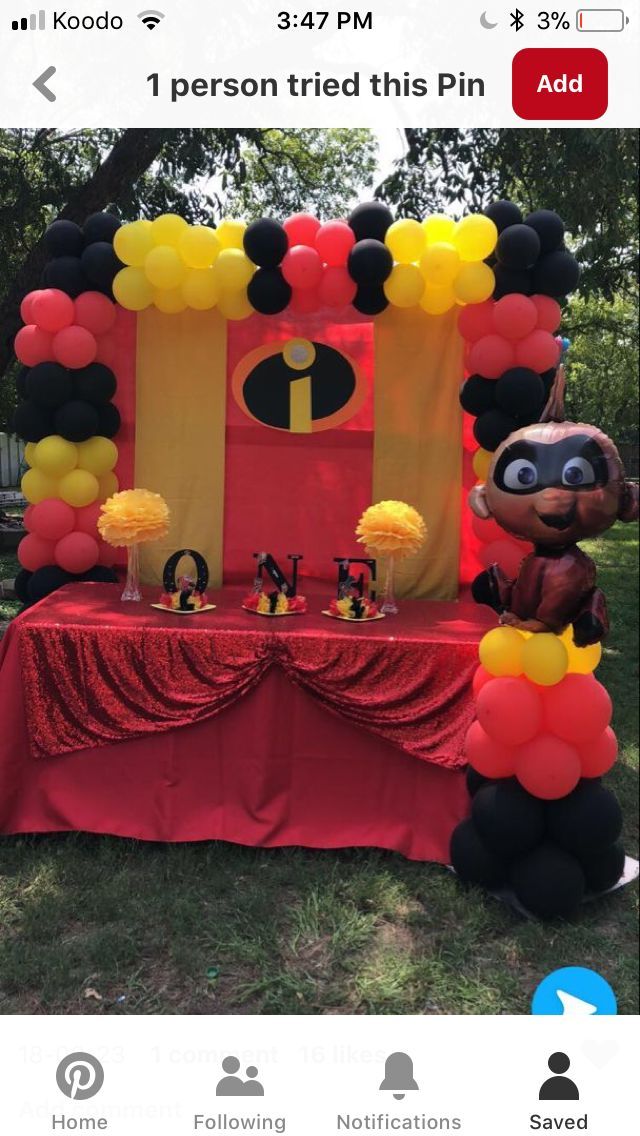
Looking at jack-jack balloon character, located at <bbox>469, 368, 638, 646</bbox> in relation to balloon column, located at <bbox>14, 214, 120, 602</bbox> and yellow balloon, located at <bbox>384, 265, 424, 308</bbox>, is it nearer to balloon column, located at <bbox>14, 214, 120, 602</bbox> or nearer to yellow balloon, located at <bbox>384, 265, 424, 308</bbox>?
yellow balloon, located at <bbox>384, 265, 424, 308</bbox>

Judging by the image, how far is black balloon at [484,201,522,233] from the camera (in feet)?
12.0

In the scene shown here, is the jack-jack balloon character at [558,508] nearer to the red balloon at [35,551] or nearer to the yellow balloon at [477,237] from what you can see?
the yellow balloon at [477,237]

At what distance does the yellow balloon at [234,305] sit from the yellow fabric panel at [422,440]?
26.9 inches

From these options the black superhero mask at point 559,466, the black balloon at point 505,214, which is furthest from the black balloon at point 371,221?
the black superhero mask at point 559,466

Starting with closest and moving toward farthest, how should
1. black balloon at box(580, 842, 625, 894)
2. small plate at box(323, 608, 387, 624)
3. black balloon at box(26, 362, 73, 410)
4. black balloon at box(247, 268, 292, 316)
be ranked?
black balloon at box(580, 842, 625, 894), small plate at box(323, 608, 387, 624), black balloon at box(247, 268, 292, 316), black balloon at box(26, 362, 73, 410)

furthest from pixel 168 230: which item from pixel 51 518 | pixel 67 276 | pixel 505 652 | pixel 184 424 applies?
pixel 505 652

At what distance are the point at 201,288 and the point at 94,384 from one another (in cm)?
74

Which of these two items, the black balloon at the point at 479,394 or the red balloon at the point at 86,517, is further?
the red balloon at the point at 86,517

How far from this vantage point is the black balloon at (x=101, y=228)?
403 centimetres

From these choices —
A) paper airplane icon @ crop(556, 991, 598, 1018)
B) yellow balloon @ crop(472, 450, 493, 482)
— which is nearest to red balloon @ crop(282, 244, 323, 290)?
→ yellow balloon @ crop(472, 450, 493, 482)

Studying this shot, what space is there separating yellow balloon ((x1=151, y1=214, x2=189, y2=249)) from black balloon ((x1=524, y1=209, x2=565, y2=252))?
167 centimetres

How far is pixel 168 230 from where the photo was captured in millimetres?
3916

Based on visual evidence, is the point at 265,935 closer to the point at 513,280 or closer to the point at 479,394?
the point at 479,394
